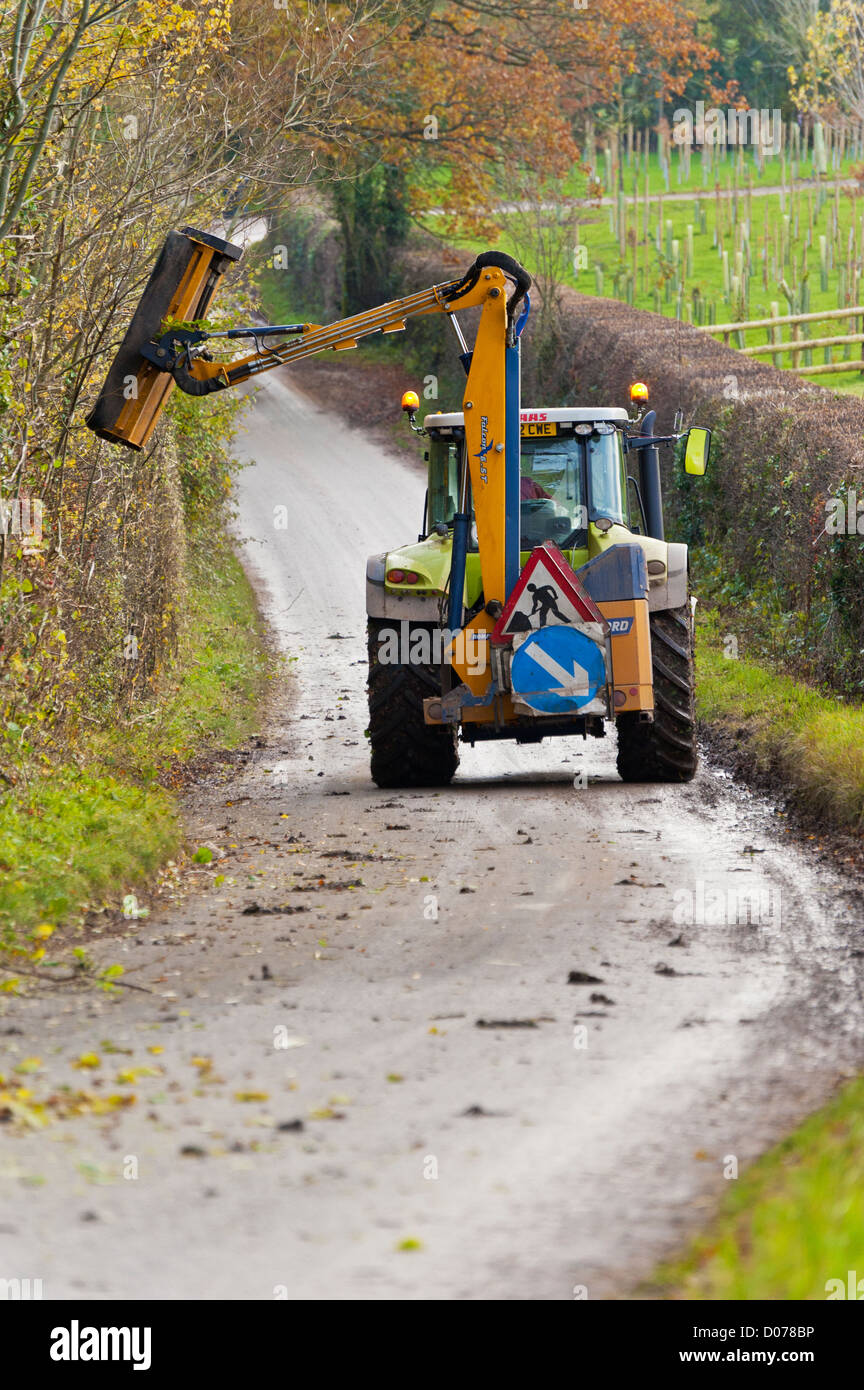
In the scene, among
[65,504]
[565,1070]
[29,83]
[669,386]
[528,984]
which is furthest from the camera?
[669,386]

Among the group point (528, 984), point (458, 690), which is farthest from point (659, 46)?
point (528, 984)

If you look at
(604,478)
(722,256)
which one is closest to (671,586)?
(604,478)

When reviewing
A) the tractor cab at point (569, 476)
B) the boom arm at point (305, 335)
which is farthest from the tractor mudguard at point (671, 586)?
the boom arm at point (305, 335)

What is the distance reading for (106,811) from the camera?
9383 mm

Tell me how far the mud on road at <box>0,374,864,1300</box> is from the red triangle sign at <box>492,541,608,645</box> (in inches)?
49.2

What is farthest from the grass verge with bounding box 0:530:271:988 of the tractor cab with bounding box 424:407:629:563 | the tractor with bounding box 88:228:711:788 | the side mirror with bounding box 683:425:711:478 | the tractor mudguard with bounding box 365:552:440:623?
the side mirror with bounding box 683:425:711:478

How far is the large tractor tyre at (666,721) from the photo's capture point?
1143cm

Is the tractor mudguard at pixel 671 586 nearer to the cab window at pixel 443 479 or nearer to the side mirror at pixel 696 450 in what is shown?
the side mirror at pixel 696 450

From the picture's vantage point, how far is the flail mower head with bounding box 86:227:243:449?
10.1 m

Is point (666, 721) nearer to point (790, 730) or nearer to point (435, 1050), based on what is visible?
point (790, 730)
